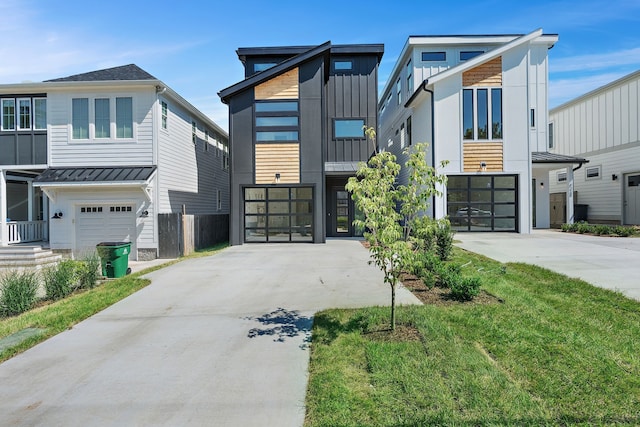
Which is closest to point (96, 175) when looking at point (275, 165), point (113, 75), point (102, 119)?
point (102, 119)

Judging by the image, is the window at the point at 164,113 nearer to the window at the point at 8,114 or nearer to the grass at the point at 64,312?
the window at the point at 8,114

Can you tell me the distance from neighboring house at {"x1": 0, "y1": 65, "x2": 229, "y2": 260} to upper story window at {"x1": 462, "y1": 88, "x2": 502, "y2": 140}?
12556 mm

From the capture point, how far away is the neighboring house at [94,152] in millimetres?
12258

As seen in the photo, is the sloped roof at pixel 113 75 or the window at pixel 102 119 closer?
the sloped roof at pixel 113 75

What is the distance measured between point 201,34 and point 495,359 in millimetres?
10878

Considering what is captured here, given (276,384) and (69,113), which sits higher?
(69,113)

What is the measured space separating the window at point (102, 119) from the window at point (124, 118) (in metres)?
0.38

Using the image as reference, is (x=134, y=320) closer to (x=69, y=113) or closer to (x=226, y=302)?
(x=226, y=302)

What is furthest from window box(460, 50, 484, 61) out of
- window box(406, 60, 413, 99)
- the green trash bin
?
the green trash bin

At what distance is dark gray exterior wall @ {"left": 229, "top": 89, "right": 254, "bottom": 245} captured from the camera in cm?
1430

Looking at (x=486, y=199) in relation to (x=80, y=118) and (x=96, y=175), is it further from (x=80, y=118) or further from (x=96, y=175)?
(x=80, y=118)

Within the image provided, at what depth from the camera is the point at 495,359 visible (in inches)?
144

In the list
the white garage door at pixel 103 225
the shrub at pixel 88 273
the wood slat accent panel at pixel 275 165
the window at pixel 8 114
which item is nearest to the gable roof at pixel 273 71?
the wood slat accent panel at pixel 275 165

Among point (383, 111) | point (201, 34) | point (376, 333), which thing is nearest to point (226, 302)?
point (376, 333)
